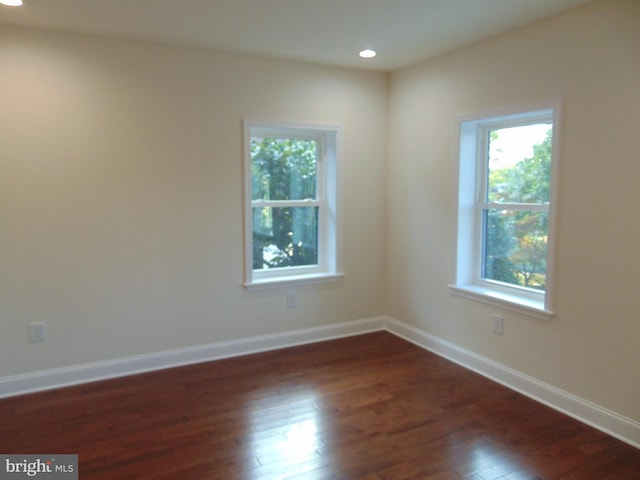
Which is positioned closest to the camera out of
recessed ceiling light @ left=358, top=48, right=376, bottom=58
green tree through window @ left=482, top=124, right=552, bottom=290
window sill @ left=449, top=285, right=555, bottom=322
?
window sill @ left=449, top=285, right=555, bottom=322

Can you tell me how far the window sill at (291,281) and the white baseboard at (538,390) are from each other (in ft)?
2.76

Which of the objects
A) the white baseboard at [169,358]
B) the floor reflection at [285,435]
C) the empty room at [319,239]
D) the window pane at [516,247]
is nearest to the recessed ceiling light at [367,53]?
the empty room at [319,239]

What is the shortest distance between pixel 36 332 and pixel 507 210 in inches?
135

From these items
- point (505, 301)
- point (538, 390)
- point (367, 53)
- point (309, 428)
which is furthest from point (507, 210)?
point (309, 428)

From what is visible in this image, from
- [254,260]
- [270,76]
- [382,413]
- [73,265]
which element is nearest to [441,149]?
[270,76]

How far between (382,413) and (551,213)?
1.63 meters

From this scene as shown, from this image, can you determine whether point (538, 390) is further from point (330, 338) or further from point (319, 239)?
point (319, 239)

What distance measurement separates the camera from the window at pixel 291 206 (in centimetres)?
394

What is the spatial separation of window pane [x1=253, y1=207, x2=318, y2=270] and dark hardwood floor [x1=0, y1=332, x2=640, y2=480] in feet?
3.16

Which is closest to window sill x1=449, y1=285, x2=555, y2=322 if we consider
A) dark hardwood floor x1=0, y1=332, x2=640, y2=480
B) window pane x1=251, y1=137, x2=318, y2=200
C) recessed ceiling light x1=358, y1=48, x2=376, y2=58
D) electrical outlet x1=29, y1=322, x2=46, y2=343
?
dark hardwood floor x1=0, y1=332, x2=640, y2=480

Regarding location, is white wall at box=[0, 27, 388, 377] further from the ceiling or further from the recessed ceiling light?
the recessed ceiling light

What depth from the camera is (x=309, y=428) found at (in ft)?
8.88

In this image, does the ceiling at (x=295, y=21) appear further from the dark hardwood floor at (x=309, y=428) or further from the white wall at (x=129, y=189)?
the dark hardwood floor at (x=309, y=428)

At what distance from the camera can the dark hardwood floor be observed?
233 cm
